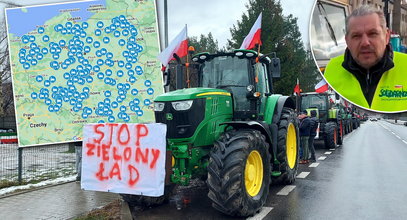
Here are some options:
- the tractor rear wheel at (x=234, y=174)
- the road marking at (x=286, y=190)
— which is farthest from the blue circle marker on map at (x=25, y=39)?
the road marking at (x=286, y=190)

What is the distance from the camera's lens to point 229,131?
590 centimetres

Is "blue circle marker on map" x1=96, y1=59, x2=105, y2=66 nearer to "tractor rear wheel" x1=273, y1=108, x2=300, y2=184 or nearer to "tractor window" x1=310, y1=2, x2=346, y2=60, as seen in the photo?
"tractor rear wheel" x1=273, y1=108, x2=300, y2=184

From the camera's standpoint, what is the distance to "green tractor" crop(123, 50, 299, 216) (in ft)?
17.3

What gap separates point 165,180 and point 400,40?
4.66 meters

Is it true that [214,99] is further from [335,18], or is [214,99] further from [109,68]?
[335,18]

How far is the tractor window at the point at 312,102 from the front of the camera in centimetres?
1600

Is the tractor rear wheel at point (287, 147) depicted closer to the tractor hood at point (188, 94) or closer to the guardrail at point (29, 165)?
the tractor hood at point (188, 94)

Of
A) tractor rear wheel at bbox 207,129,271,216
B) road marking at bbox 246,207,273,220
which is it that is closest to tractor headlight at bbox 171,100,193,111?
tractor rear wheel at bbox 207,129,271,216

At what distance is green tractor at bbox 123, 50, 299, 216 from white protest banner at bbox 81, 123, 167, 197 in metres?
0.28

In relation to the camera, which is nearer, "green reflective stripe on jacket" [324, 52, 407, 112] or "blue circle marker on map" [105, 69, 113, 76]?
"green reflective stripe on jacket" [324, 52, 407, 112]

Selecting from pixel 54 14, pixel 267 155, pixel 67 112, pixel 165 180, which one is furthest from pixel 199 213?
pixel 54 14

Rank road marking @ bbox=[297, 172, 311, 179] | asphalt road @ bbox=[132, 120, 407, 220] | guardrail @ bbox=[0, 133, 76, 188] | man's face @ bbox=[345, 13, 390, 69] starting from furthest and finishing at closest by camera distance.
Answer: road marking @ bbox=[297, 172, 311, 179] → guardrail @ bbox=[0, 133, 76, 188] → asphalt road @ bbox=[132, 120, 407, 220] → man's face @ bbox=[345, 13, 390, 69]

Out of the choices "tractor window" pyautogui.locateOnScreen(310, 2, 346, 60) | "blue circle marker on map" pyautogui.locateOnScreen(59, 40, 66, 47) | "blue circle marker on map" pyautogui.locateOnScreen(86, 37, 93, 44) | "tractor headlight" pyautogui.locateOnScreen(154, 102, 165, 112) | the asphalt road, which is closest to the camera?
"tractor window" pyautogui.locateOnScreen(310, 2, 346, 60)

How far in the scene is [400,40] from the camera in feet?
3.35
